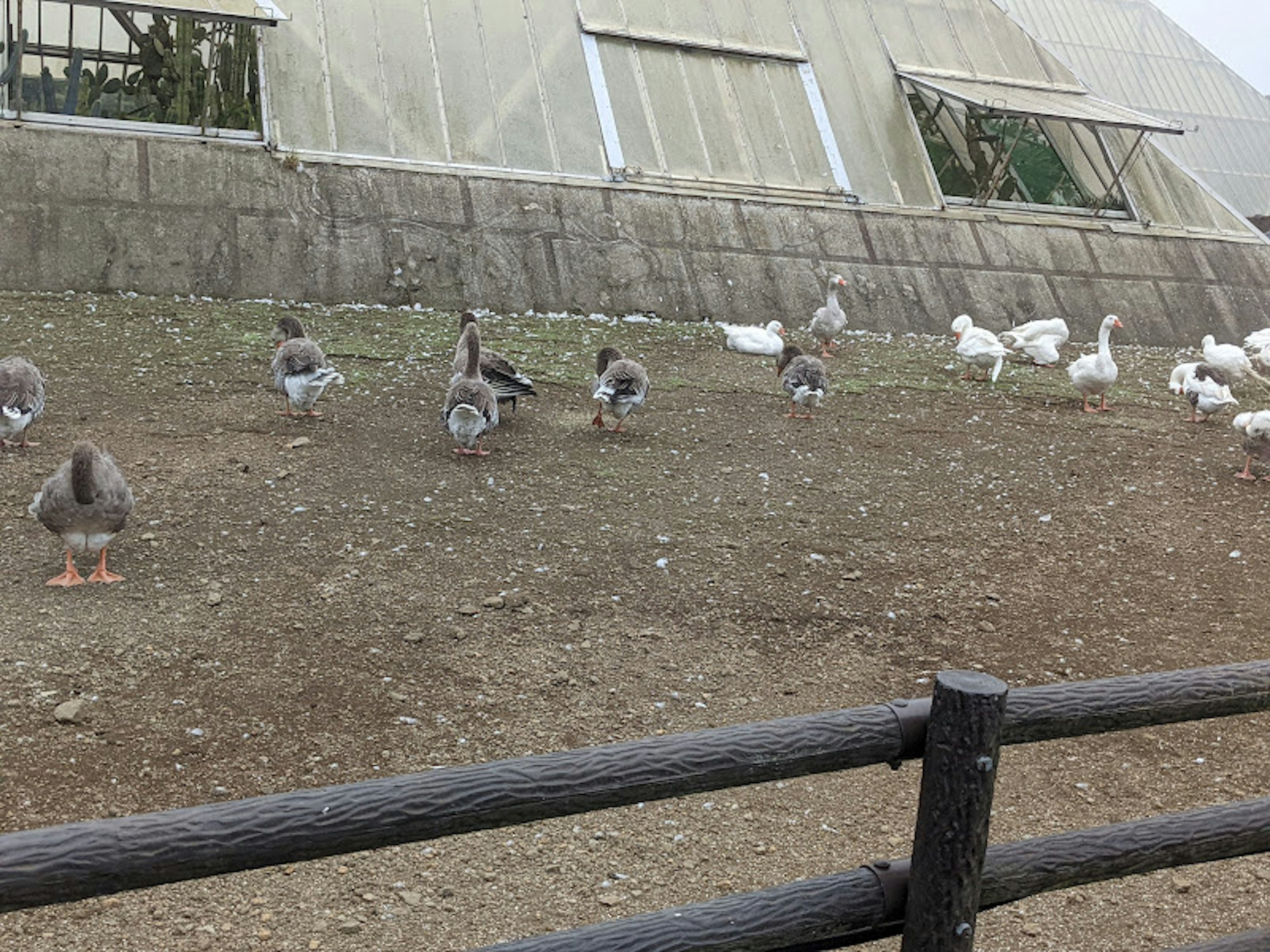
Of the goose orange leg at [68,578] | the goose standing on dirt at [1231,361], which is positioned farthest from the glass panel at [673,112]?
the goose orange leg at [68,578]

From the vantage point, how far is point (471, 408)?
9.42 metres

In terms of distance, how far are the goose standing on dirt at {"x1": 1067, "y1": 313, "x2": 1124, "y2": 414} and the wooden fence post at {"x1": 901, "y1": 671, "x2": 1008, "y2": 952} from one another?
35.5 ft

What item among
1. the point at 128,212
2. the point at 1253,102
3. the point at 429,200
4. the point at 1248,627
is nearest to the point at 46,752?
the point at 1248,627

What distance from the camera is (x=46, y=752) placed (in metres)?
5.20

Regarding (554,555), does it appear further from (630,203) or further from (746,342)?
(630,203)

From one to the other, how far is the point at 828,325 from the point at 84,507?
382 inches

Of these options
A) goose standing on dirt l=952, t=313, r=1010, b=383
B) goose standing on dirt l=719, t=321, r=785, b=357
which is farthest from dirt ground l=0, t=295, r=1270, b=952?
goose standing on dirt l=719, t=321, r=785, b=357

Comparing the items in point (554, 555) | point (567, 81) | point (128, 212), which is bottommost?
point (554, 555)

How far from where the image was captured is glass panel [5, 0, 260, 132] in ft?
54.0

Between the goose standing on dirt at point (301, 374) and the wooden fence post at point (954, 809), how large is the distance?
803 cm

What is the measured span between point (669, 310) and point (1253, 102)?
20353 mm

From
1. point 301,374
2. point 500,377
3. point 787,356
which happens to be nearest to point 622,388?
point 500,377

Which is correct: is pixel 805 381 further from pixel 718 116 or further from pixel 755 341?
pixel 718 116

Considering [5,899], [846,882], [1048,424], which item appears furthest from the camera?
[1048,424]
